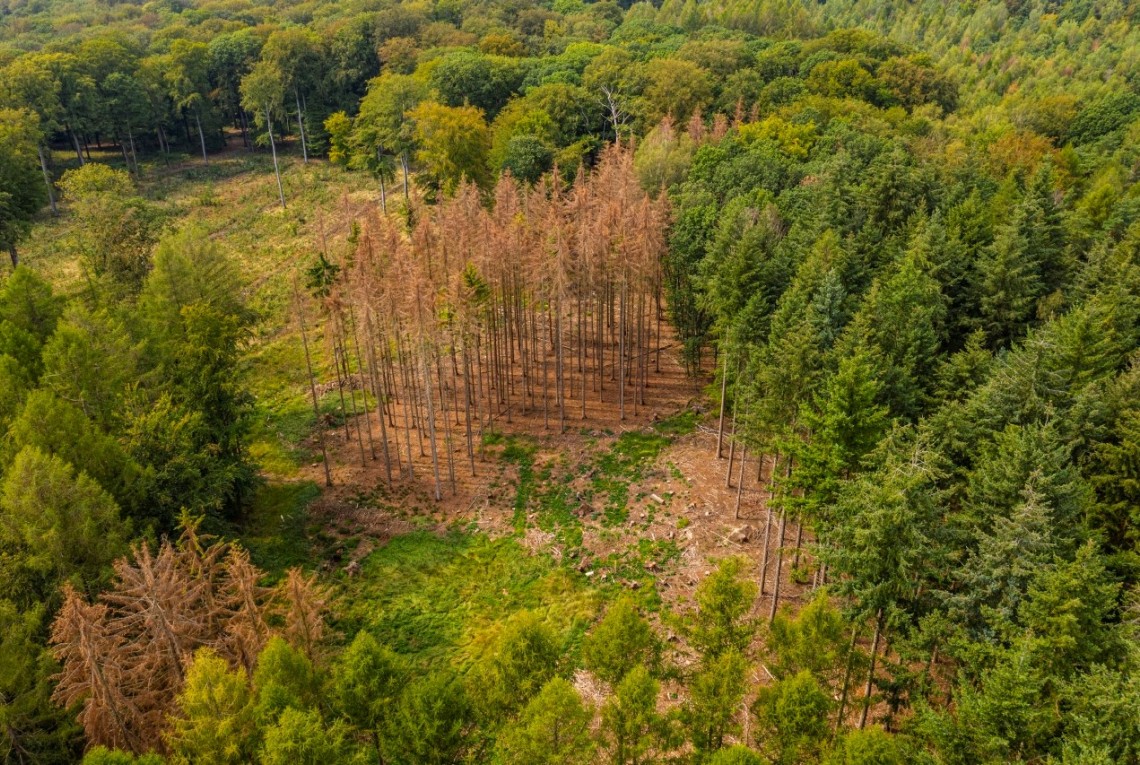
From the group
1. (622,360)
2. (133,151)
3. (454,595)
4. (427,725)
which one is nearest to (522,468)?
(622,360)

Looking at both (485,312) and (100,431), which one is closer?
(100,431)

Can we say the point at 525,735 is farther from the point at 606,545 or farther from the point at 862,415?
the point at 606,545

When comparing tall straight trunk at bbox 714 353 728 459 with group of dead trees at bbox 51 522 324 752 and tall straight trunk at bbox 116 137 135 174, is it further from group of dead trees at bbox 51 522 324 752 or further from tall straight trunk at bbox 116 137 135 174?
tall straight trunk at bbox 116 137 135 174

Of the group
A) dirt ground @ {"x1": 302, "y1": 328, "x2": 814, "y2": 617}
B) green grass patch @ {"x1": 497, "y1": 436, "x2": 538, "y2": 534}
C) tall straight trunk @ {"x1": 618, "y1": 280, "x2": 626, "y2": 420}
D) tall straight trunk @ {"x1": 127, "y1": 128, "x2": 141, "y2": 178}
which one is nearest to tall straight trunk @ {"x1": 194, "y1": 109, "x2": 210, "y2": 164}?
tall straight trunk @ {"x1": 127, "y1": 128, "x2": 141, "y2": 178}

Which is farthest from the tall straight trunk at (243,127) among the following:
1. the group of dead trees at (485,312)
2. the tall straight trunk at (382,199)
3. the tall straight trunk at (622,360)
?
the tall straight trunk at (622,360)

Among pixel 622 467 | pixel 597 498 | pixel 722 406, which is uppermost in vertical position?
pixel 722 406

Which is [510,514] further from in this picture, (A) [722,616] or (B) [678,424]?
(A) [722,616]
